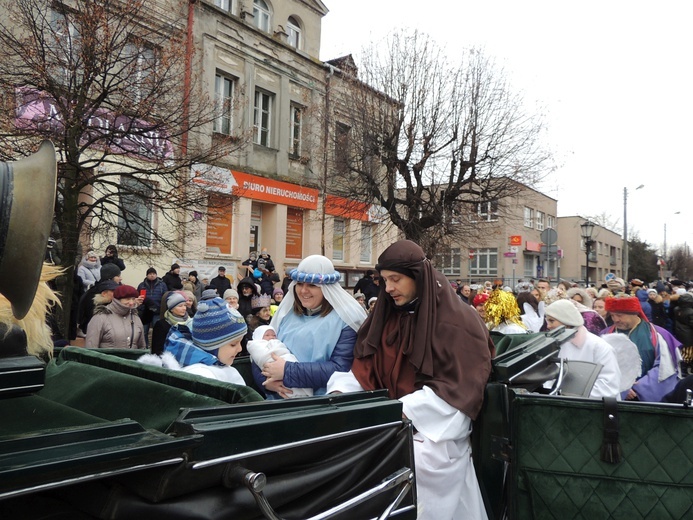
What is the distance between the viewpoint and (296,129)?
71.2 ft

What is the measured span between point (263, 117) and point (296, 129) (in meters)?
1.71

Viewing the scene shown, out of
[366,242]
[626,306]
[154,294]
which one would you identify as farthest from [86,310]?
[366,242]

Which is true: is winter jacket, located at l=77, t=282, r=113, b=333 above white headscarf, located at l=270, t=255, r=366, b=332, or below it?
below

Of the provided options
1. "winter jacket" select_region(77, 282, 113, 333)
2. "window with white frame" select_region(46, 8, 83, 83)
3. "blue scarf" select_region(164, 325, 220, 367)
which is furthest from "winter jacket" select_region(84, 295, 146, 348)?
"window with white frame" select_region(46, 8, 83, 83)

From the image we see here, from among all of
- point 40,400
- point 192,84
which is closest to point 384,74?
point 192,84

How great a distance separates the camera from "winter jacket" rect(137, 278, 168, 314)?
32.2 feet

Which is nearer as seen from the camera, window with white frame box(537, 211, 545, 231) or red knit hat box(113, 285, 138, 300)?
red knit hat box(113, 285, 138, 300)

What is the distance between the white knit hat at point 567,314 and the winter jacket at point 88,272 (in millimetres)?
8825

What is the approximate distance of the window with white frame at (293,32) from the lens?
21703 mm

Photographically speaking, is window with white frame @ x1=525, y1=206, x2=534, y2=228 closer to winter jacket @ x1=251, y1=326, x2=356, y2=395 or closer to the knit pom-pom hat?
the knit pom-pom hat

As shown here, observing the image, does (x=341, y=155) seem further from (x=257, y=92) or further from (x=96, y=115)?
(x=96, y=115)

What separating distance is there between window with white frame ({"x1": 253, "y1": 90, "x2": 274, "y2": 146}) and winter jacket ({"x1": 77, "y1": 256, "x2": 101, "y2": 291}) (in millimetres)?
9772

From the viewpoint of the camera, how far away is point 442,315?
3.06 metres

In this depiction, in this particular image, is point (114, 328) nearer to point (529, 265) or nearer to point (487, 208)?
point (487, 208)
